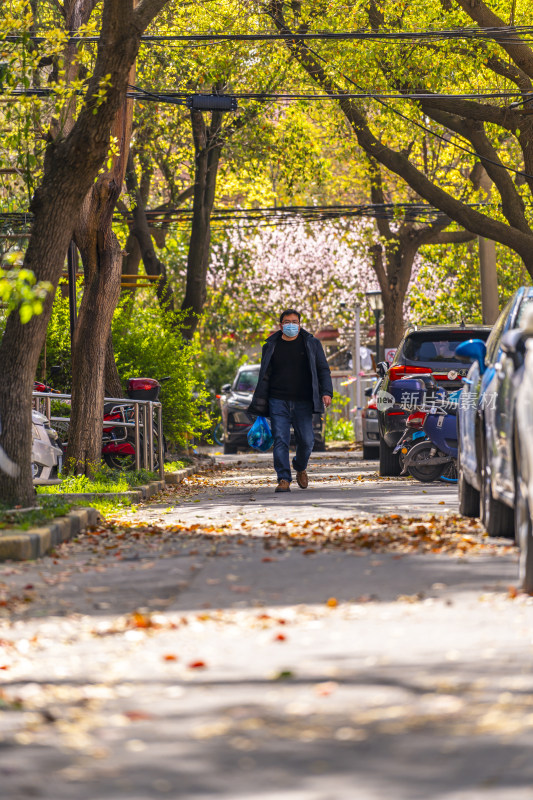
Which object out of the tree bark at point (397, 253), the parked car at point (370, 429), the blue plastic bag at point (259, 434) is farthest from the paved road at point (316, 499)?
the tree bark at point (397, 253)

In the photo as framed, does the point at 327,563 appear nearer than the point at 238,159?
Yes

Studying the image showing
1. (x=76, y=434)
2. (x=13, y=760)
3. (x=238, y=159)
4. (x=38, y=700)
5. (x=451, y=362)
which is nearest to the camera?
(x=13, y=760)

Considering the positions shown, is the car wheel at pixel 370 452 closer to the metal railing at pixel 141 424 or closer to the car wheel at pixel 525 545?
the metal railing at pixel 141 424

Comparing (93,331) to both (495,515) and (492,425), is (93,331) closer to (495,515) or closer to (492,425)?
(495,515)

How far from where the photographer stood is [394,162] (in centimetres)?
2366

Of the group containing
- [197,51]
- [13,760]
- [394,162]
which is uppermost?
[197,51]

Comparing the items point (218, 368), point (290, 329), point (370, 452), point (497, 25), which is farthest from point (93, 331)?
point (218, 368)

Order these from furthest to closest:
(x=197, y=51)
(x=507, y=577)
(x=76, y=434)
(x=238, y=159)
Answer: (x=238, y=159) → (x=197, y=51) → (x=76, y=434) → (x=507, y=577)

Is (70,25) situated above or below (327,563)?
above

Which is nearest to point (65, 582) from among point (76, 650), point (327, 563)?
point (327, 563)

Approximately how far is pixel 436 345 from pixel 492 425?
8.31 metres

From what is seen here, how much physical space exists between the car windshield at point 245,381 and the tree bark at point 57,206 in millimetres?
18828

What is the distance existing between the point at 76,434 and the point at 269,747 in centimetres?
1142

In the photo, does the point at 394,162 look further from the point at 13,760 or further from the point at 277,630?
the point at 13,760
